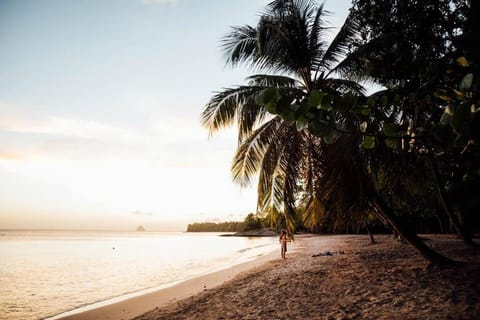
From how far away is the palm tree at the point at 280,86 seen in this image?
24.8 feet

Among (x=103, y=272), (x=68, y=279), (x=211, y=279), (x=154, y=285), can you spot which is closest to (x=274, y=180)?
(x=211, y=279)

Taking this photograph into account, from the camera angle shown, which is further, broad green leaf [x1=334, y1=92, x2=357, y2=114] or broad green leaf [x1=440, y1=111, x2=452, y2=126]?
broad green leaf [x1=334, y1=92, x2=357, y2=114]

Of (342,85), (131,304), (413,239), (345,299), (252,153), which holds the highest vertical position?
(342,85)

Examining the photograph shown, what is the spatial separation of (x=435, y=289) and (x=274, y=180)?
3920mm

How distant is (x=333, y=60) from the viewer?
8297mm

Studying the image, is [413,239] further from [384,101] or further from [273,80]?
[384,101]

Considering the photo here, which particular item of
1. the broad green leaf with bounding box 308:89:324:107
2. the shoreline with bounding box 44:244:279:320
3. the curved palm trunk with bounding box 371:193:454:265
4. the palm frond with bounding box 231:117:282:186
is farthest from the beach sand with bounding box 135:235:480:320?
the broad green leaf with bounding box 308:89:324:107

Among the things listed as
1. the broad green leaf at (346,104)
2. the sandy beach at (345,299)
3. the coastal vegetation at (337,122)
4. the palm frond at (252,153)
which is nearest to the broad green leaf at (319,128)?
the broad green leaf at (346,104)

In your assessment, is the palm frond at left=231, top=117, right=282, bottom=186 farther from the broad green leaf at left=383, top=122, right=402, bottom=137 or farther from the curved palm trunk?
the broad green leaf at left=383, top=122, right=402, bottom=137

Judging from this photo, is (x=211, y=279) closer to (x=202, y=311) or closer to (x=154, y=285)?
(x=154, y=285)

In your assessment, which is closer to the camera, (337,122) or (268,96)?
(268,96)

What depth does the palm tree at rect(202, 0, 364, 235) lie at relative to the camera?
24.8ft

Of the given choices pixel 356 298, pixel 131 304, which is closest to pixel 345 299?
pixel 356 298

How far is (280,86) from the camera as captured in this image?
7762 millimetres
